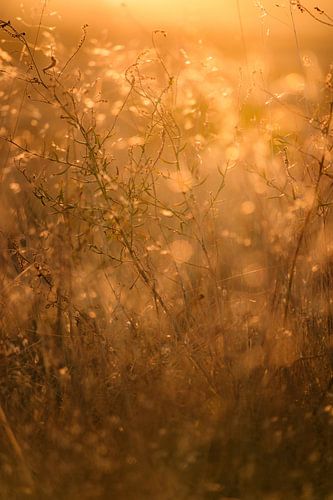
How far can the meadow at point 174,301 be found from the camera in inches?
85.4

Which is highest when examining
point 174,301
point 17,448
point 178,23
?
point 178,23

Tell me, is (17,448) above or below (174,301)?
below

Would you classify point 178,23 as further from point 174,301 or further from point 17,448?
point 17,448

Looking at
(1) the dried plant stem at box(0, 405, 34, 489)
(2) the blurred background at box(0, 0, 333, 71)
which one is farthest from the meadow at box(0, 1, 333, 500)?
(2) the blurred background at box(0, 0, 333, 71)

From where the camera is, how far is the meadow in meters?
2.17

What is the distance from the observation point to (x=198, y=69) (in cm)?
290

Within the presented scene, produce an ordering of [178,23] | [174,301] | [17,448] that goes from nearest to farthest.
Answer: [17,448], [174,301], [178,23]

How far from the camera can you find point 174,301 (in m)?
2.73

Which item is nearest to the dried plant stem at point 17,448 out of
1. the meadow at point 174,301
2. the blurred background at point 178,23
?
the meadow at point 174,301

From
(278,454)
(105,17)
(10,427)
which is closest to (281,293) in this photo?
(278,454)

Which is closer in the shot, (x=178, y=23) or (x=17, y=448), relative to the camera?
(x=17, y=448)

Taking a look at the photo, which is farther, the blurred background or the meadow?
the blurred background

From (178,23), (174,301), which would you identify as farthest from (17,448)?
(178,23)

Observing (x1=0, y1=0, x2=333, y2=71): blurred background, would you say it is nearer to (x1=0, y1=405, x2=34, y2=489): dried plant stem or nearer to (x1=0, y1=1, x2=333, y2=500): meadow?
(x1=0, y1=1, x2=333, y2=500): meadow
